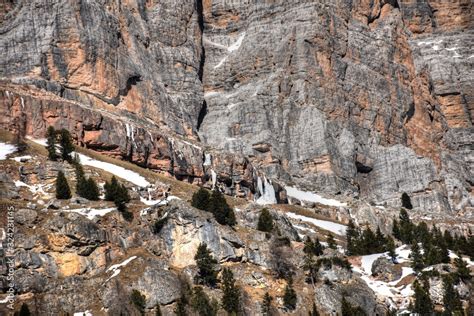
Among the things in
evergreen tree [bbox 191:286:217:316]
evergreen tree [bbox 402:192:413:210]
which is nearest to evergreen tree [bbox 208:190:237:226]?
evergreen tree [bbox 191:286:217:316]

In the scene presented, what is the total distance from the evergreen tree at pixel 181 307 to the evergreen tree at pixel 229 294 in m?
3.68

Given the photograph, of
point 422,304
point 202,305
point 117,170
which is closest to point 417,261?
point 422,304

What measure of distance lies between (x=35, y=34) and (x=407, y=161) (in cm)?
7749

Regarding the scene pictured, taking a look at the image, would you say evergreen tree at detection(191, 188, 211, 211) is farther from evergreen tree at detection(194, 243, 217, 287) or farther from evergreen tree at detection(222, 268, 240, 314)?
evergreen tree at detection(222, 268, 240, 314)

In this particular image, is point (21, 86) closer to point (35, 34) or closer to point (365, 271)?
point (35, 34)

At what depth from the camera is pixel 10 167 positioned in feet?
325

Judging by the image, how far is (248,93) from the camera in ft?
606

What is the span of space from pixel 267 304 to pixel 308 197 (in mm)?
75129

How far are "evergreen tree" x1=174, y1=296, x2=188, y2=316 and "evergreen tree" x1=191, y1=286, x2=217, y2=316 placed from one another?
0.78 metres

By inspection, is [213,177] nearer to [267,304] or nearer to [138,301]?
[267,304]

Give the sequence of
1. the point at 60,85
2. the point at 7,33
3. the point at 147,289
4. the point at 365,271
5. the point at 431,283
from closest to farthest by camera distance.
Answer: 1. the point at 147,289
2. the point at 431,283
3. the point at 365,271
4. the point at 60,85
5. the point at 7,33

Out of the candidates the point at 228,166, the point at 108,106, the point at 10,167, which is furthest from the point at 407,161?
the point at 10,167

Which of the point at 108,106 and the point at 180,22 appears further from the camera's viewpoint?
the point at 180,22

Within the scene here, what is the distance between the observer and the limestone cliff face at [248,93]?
485 ft
